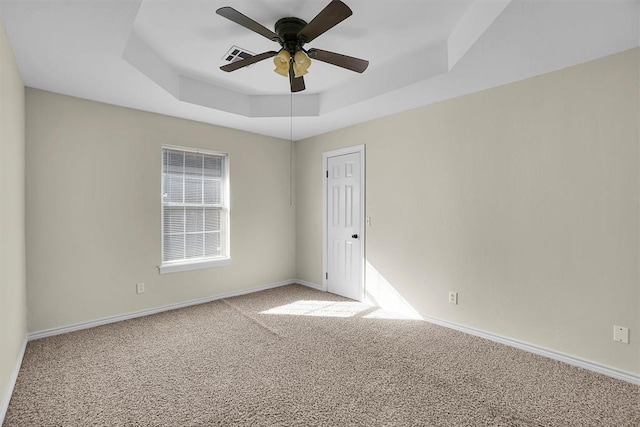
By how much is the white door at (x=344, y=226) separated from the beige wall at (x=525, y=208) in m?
0.33

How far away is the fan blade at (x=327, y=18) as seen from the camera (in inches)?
70.2

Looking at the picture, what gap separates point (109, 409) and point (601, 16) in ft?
12.8

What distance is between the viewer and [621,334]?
2377 mm

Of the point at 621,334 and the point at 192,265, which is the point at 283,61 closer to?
the point at 192,265

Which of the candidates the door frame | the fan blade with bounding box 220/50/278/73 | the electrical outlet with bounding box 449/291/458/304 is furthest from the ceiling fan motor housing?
the electrical outlet with bounding box 449/291/458/304

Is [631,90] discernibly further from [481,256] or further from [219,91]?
[219,91]

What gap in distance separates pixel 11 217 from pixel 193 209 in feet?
6.60

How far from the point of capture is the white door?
4348 mm

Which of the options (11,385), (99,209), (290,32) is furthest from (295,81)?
(11,385)

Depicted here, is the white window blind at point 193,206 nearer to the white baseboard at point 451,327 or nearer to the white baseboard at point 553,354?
the white baseboard at point 451,327

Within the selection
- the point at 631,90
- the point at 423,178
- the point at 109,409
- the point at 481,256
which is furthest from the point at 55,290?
the point at 631,90

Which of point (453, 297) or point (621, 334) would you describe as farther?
point (453, 297)

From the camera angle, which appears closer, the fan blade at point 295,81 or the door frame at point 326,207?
the fan blade at point 295,81

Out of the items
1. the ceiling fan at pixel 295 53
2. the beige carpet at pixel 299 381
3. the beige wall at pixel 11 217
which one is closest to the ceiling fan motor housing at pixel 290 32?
the ceiling fan at pixel 295 53
